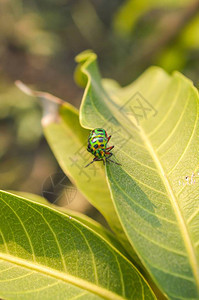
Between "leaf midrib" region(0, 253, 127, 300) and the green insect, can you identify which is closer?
"leaf midrib" region(0, 253, 127, 300)

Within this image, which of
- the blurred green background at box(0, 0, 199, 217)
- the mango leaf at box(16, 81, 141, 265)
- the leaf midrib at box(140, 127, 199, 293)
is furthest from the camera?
the blurred green background at box(0, 0, 199, 217)

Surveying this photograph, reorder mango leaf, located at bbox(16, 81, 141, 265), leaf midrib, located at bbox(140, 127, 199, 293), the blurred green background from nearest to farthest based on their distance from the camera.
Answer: leaf midrib, located at bbox(140, 127, 199, 293), mango leaf, located at bbox(16, 81, 141, 265), the blurred green background

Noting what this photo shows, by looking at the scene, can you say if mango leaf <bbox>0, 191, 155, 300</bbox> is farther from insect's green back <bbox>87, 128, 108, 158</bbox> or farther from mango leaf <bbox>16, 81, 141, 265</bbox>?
insect's green back <bbox>87, 128, 108, 158</bbox>

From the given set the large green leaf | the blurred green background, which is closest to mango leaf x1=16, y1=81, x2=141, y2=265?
the large green leaf

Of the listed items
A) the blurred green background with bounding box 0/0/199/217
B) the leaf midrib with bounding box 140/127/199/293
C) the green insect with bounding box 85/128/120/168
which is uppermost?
the blurred green background with bounding box 0/0/199/217

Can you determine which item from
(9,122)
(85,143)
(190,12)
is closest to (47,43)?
(9,122)

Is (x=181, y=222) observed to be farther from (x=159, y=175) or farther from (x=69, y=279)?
(x=69, y=279)

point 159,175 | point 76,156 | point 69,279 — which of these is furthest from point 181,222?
point 76,156
